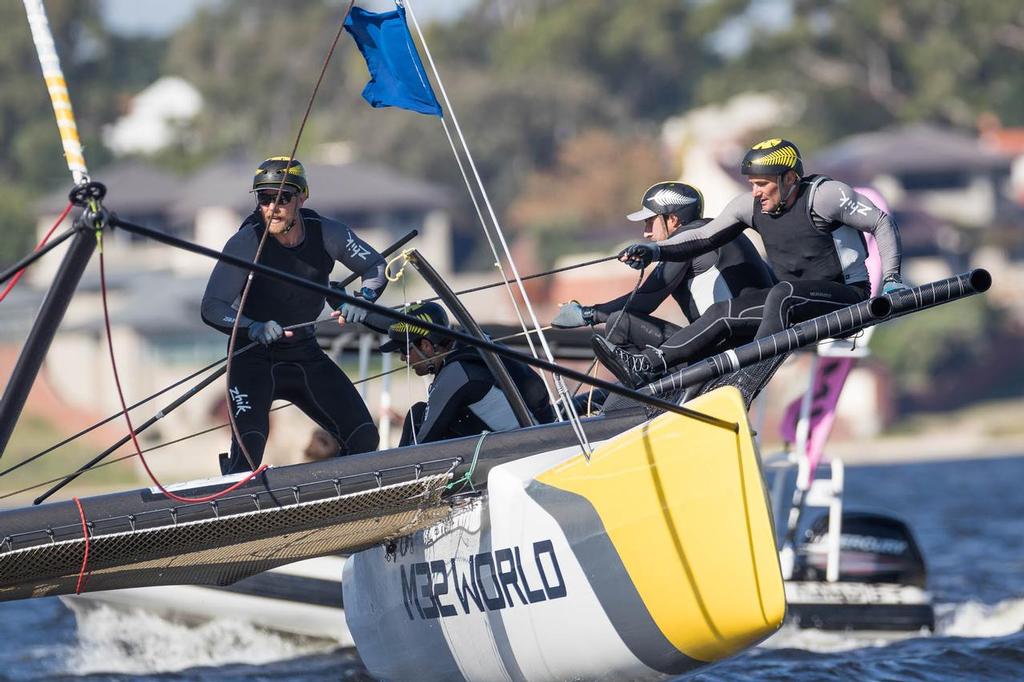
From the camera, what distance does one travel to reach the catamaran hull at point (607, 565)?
655cm

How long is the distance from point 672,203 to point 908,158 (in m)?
49.0

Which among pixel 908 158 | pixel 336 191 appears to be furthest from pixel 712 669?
pixel 908 158

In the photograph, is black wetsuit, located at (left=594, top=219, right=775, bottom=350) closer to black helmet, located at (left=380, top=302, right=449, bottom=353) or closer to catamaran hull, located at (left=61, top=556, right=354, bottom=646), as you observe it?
black helmet, located at (left=380, top=302, right=449, bottom=353)

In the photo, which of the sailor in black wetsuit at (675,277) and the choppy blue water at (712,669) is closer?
the sailor in black wetsuit at (675,277)

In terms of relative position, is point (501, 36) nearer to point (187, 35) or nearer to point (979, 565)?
point (187, 35)

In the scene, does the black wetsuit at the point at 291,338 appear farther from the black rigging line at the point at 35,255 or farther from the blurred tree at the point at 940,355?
the blurred tree at the point at 940,355

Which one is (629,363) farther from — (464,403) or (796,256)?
(796,256)

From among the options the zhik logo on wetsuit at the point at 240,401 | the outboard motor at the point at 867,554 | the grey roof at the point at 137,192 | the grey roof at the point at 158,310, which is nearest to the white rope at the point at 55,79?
the zhik logo on wetsuit at the point at 240,401

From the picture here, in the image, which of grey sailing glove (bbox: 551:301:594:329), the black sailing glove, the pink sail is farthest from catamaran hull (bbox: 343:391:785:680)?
the pink sail

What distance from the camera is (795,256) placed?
25.0 feet

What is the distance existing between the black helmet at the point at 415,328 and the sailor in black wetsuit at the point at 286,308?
0.18m

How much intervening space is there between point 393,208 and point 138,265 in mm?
8450

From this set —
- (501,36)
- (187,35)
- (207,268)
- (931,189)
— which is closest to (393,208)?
(207,268)

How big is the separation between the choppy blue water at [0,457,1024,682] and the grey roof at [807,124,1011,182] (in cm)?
3828
